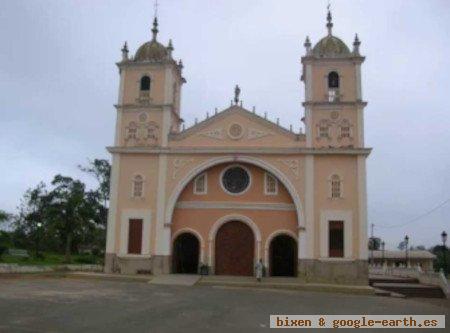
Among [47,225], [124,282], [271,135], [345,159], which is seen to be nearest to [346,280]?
[345,159]

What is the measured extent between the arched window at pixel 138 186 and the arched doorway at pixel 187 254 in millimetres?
3378

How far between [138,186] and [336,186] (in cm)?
1037

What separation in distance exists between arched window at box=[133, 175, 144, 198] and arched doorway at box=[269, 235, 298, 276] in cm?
750

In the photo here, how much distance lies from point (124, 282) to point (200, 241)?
5624 millimetres

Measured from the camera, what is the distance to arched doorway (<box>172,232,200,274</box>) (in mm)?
29639

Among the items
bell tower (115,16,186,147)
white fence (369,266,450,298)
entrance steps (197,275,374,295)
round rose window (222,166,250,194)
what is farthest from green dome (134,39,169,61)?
white fence (369,266,450,298)

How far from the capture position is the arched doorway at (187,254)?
29639 mm

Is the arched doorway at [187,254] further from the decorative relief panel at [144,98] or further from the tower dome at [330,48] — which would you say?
the tower dome at [330,48]

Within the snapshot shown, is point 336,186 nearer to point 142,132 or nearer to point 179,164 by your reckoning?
point 179,164

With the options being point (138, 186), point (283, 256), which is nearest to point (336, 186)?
point (283, 256)

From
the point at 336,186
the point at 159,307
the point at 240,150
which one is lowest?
the point at 159,307

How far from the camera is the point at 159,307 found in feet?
48.3

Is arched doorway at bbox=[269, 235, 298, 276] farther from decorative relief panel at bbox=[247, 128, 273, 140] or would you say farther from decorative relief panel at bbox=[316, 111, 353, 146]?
decorative relief panel at bbox=[316, 111, 353, 146]

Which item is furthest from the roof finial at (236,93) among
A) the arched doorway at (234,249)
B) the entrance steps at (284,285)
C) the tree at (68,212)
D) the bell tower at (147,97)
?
the tree at (68,212)
